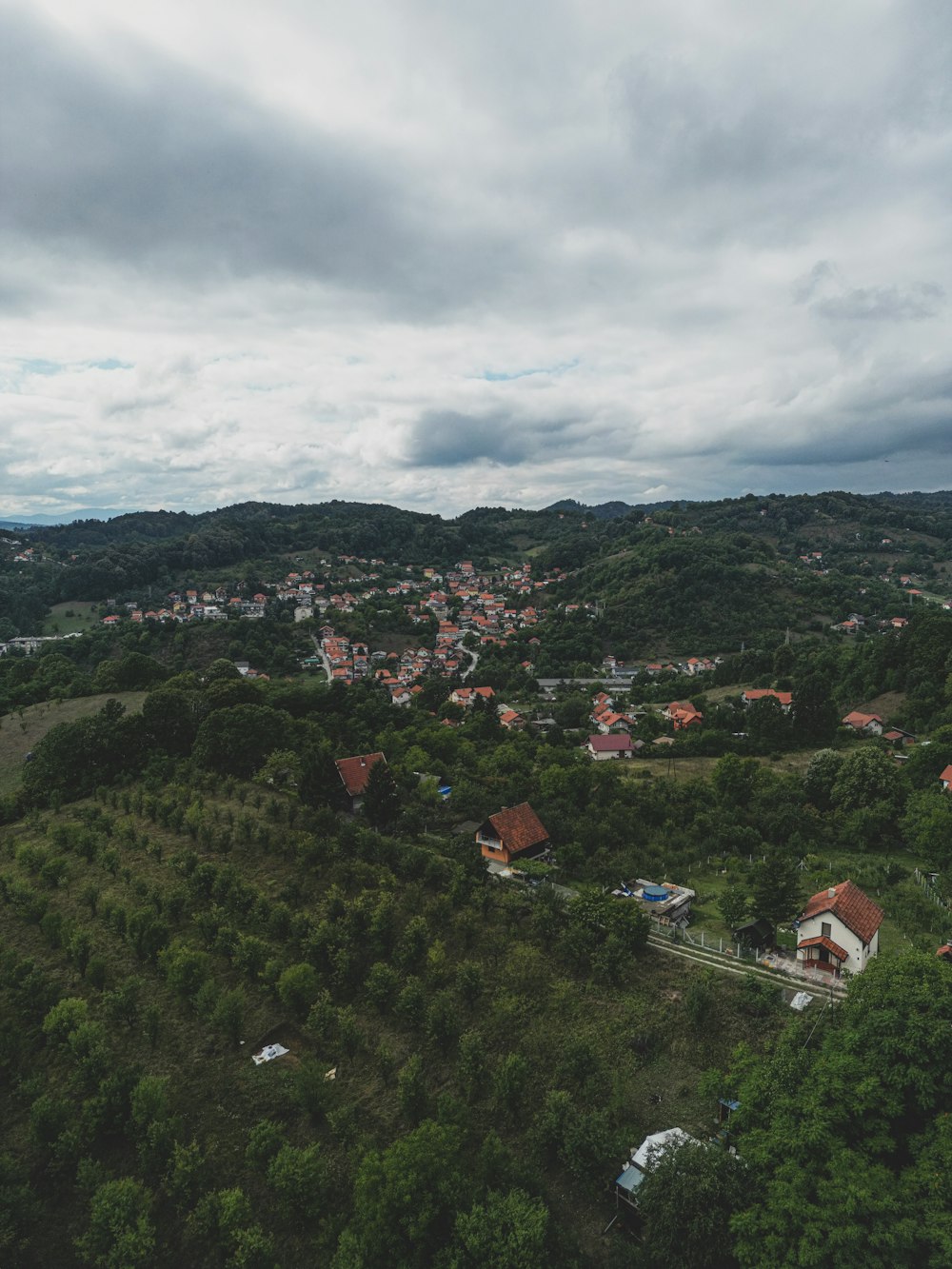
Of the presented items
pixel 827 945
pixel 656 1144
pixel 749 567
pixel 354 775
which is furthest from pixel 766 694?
pixel 749 567

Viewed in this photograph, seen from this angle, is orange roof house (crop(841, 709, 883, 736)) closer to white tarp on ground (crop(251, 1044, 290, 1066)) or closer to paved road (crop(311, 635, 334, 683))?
white tarp on ground (crop(251, 1044, 290, 1066))

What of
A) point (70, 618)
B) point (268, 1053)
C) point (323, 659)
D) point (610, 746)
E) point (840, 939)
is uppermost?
point (70, 618)

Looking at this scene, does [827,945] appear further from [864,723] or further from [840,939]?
[864,723]

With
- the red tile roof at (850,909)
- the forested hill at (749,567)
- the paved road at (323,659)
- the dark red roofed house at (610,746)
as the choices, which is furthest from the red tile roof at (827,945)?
the forested hill at (749,567)

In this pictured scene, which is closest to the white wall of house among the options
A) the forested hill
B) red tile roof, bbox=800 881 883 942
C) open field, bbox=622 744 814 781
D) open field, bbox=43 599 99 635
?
red tile roof, bbox=800 881 883 942

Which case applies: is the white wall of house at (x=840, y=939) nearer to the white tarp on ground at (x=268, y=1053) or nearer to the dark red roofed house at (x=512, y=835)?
the dark red roofed house at (x=512, y=835)

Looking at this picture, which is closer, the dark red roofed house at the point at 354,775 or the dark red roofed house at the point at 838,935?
the dark red roofed house at the point at 838,935
